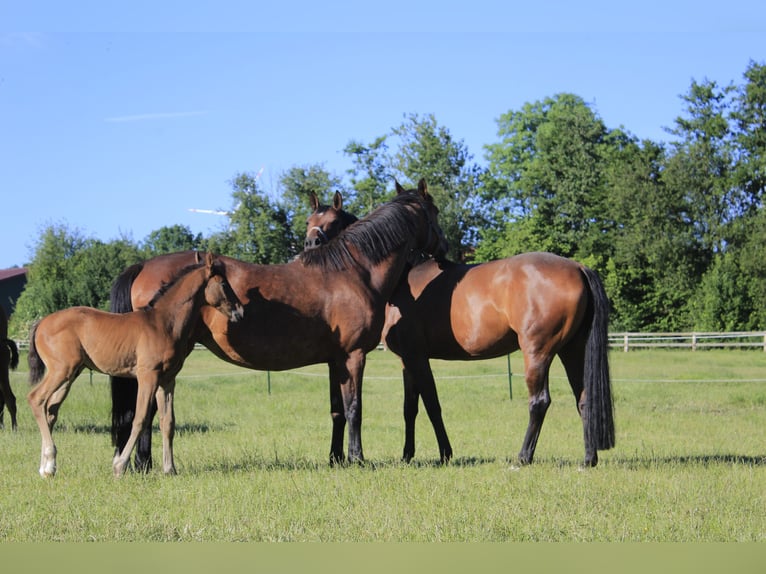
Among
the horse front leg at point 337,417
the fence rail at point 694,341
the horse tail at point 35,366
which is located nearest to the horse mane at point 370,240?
the horse front leg at point 337,417

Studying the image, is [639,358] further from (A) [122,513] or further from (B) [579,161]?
(A) [122,513]

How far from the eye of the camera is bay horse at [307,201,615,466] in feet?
26.3

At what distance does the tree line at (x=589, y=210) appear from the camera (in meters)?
41.8

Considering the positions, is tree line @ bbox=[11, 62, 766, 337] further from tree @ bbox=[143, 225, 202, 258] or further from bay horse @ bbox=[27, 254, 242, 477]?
bay horse @ bbox=[27, 254, 242, 477]

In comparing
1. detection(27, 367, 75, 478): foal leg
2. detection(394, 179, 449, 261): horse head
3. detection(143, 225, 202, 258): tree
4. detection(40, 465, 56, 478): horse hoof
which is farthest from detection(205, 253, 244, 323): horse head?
detection(143, 225, 202, 258): tree

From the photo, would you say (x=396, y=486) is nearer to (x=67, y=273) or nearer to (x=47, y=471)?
(x=47, y=471)

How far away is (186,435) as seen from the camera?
11852 millimetres

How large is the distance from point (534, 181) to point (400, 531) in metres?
48.3

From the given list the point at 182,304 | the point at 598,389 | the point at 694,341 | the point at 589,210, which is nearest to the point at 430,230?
the point at 598,389

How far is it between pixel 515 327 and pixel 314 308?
6.56 feet

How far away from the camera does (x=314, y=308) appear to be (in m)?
7.86

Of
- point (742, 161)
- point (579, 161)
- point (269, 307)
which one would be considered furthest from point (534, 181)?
point (269, 307)

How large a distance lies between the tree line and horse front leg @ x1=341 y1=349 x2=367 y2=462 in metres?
34.2

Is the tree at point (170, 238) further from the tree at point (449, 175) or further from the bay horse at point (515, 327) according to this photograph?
the bay horse at point (515, 327)
